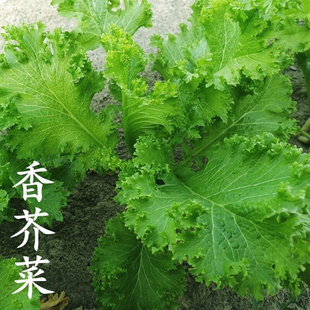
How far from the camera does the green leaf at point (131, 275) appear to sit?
210 centimetres

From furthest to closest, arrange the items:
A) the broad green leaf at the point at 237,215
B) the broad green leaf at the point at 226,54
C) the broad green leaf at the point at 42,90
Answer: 1. the broad green leaf at the point at 42,90
2. the broad green leaf at the point at 226,54
3. the broad green leaf at the point at 237,215

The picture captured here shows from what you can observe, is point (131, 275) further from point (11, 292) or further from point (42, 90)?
point (42, 90)

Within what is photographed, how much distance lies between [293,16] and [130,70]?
105cm

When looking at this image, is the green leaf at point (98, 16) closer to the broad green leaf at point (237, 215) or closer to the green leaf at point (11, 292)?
the broad green leaf at point (237, 215)

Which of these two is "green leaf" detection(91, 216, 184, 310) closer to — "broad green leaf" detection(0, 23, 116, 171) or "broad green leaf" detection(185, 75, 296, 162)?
"broad green leaf" detection(0, 23, 116, 171)

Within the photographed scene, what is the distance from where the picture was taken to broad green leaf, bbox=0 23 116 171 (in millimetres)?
2141

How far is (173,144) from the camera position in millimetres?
2422

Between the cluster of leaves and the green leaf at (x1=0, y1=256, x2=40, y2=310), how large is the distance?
0.27m

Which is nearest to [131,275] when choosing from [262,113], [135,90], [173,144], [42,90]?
[173,144]

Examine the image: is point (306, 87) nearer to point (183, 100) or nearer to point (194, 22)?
point (194, 22)

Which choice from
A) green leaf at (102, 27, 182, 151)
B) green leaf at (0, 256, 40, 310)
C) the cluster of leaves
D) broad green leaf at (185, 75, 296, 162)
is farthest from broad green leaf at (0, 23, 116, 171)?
broad green leaf at (185, 75, 296, 162)

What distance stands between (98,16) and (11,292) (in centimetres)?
142

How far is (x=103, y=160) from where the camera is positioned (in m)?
2.30

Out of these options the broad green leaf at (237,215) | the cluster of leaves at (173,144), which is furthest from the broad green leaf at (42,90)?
the broad green leaf at (237,215)
